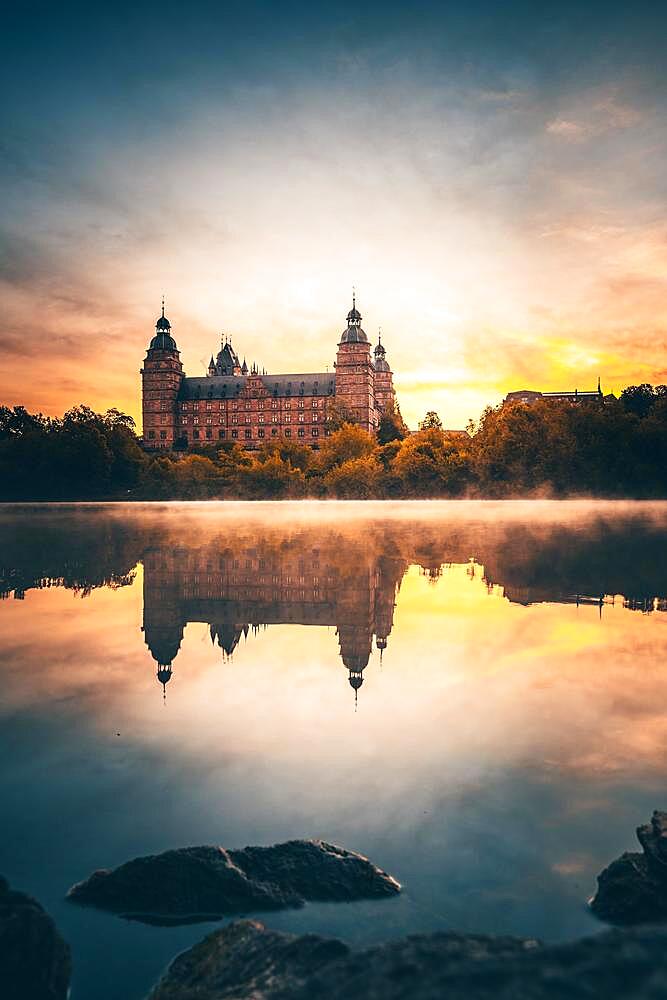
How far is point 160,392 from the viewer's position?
516 ft

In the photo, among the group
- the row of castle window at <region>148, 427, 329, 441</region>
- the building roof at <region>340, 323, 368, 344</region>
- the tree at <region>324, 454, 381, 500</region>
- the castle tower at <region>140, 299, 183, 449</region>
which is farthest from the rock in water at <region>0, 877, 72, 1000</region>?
the castle tower at <region>140, 299, 183, 449</region>

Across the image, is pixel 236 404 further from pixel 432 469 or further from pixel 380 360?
pixel 432 469

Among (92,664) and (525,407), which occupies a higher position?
(525,407)

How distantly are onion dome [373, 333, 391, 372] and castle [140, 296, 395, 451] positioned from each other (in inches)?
424

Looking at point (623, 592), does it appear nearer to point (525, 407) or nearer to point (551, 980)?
point (551, 980)

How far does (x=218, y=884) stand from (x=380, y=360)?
17403cm

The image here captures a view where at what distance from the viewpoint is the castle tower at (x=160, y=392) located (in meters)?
158

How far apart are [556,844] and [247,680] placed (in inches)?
164

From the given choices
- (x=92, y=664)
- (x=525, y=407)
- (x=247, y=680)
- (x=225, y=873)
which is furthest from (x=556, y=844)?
(x=525, y=407)

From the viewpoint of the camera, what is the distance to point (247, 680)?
801 cm

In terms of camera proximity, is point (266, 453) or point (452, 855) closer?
point (452, 855)

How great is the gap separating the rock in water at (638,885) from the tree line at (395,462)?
74056 millimetres

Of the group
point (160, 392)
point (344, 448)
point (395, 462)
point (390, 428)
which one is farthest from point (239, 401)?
point (395, 462)

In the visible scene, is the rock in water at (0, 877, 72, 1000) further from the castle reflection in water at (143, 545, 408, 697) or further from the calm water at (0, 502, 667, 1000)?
the castle reflection in water at (143, 545, 408, 697)
